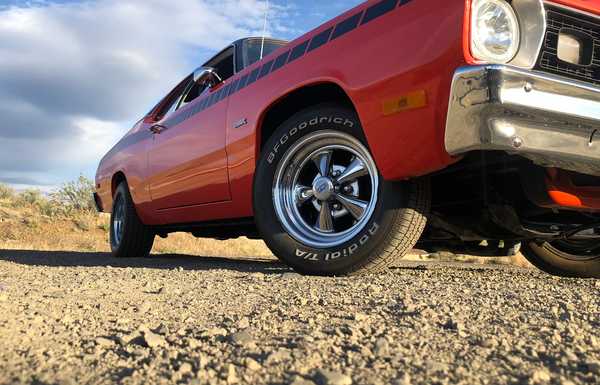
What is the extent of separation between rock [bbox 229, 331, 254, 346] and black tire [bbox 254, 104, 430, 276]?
1.14 m

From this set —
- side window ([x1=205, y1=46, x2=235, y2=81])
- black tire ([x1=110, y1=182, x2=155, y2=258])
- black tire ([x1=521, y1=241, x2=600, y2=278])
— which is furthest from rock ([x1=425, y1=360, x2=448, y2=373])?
black tire ([x1=110, y1=182, x2=155, y2=258])

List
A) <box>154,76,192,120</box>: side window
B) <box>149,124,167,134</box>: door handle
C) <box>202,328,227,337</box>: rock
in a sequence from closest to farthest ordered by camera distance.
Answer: <box>202,328,227,337</box>: rock → <box>149,124,167,134</box>: door handle → <box>154,76,192,120</box>: side window

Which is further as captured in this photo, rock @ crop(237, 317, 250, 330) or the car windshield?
the car windshield

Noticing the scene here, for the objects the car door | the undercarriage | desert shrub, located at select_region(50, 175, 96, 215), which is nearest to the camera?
the undercarriage

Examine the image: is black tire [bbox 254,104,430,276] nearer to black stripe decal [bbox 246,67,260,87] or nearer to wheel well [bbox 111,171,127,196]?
black stripe decal [bbox 246,67,260,87]

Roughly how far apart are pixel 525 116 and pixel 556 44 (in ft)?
1.66

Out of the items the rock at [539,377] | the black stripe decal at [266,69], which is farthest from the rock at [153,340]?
the black stripe decal at [266,69]

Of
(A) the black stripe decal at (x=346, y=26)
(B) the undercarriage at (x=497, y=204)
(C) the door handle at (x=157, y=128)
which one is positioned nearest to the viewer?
(B) the undercarriage at (x=497, y=204)

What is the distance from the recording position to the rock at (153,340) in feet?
5.21

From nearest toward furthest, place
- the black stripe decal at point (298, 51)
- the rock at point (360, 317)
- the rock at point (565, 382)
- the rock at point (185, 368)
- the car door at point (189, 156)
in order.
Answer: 1. the rock at point (565, 382)
2. the rock at point (185, 368)
3. the rock at point (360, 317)
4. the black stripe decal at point (298, 51)
5. the car door at point (189, 156)

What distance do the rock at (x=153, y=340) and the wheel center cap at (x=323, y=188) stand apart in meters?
1.55

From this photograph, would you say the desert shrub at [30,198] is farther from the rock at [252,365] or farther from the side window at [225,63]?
the rock at [252,365]

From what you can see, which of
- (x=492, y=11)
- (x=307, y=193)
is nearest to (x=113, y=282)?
(x=307, y=193)

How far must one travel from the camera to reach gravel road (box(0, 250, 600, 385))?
1.36 m
